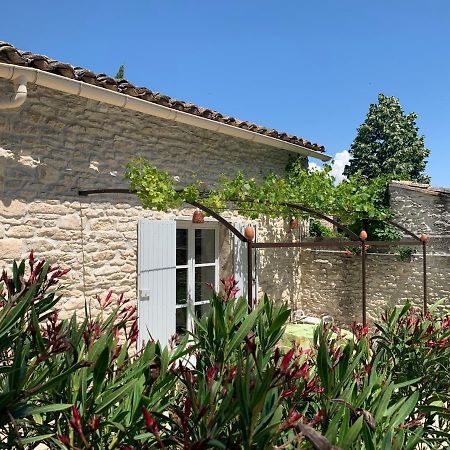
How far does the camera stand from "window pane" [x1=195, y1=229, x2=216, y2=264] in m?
6.71

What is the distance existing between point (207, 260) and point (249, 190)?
1.43 meters

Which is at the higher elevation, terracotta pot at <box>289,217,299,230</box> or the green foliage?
terracotta pot at <box>289,217,299,230</box>

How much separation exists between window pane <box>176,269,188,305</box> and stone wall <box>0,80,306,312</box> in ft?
2.80

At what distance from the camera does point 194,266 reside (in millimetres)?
6414

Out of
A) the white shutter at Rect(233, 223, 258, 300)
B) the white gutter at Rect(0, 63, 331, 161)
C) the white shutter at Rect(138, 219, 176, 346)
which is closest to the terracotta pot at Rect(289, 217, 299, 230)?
the white shutter at Rect(233, 223, 258, 300)

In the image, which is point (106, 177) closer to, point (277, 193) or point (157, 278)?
point (157, 278)

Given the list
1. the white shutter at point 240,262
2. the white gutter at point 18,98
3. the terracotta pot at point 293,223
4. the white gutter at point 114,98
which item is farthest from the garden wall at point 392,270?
the white gutter at point 18,98

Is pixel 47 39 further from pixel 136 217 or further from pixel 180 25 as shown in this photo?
pixel 136 217

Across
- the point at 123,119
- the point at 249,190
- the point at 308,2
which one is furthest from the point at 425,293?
the point at 123,119

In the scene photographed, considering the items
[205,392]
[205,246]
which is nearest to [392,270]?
[205,246]

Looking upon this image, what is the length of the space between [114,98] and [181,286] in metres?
2.83

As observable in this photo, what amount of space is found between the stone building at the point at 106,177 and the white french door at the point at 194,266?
2cm

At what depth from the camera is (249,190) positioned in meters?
6.14

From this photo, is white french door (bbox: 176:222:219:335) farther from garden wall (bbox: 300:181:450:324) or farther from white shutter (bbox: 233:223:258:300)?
garden wall (bbox: 300:181:450:324)
